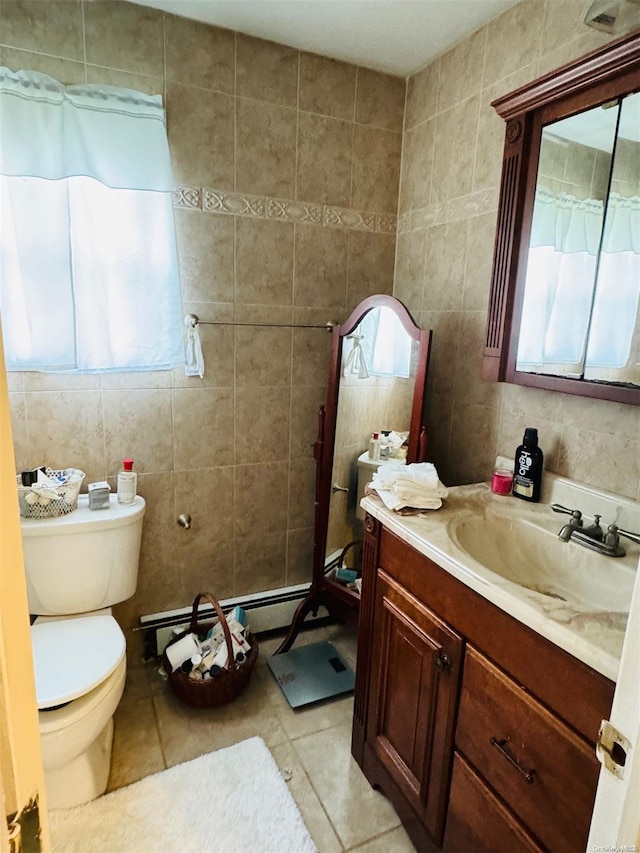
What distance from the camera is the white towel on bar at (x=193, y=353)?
1927 millimetres

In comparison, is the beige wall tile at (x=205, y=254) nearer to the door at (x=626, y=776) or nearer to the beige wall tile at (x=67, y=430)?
the beige wall tile at (x=67, y=430)

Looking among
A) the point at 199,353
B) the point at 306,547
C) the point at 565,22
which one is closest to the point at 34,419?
the point at 199,353

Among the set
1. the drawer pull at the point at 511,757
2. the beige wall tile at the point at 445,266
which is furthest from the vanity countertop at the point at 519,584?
the beige wall tile at the point at 445,266

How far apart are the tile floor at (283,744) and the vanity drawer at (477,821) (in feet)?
1.01

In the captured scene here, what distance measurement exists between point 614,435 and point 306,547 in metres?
1.40

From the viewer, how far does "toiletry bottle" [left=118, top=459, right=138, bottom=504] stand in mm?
1827

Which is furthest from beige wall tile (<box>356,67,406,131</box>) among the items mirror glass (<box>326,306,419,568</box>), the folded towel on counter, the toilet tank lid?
the toilet tank lid

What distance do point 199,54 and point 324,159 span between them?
0.55 metres

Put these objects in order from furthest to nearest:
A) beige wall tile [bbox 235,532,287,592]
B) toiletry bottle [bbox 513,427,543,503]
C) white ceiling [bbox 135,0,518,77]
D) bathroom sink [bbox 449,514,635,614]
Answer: beige wall tile [bbox 235,532,287,592] → white ceiling [bbox 135,0,518,77] → toiletry bottle [bbox 513,427,543,503] → bathroom sink [bbox 449,514,635,614]

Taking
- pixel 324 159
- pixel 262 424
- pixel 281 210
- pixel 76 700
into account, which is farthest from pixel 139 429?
pixel 324 159

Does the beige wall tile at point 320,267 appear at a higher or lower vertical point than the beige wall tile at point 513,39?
lower

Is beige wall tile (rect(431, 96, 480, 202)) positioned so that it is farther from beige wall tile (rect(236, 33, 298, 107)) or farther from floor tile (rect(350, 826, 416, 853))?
floor tile (rect(350, 826, 416, 853))

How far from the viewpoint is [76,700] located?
1423 mm

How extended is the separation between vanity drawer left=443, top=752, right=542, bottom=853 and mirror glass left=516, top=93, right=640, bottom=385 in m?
1.00
